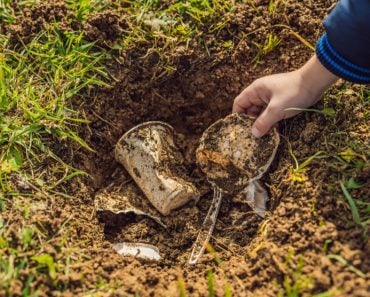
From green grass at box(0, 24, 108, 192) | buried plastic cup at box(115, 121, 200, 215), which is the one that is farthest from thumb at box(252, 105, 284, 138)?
green grass at box(0, 24, 108, 192)

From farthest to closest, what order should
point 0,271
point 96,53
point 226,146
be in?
point 96,53, point 226,146, point 0,271

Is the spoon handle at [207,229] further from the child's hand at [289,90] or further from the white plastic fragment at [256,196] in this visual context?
the child's hand at [289,90]

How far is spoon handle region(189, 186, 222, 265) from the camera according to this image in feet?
7.02

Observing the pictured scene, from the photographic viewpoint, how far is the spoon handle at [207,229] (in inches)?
84.2

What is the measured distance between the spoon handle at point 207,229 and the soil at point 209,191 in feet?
0.10

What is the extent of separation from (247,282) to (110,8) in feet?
5.00

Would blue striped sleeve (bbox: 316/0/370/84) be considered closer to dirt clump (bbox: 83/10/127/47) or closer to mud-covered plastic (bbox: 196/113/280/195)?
mud-covered plastic (bbox: 196/113/280/195)

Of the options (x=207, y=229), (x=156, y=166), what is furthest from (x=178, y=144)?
(x=207, y=229)

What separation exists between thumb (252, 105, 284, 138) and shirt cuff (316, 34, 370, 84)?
276mm

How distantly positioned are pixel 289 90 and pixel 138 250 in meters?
0.91

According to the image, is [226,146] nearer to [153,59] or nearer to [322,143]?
[322,143]

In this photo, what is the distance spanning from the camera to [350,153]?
2029 millimetres

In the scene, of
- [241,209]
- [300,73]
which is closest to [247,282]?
[241,209]

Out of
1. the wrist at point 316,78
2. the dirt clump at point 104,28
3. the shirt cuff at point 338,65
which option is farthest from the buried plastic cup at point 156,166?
the shirt cuff at point 338,65
